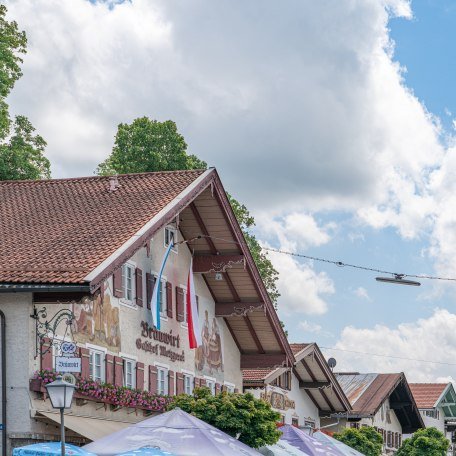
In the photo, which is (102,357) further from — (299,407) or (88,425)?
(299,407)

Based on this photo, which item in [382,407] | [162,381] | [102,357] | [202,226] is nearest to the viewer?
[102,357]

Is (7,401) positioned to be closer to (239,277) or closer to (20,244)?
(20,244)

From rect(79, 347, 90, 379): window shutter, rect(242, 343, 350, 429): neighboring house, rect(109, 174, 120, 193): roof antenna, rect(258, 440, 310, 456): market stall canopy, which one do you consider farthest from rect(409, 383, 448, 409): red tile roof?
rect(79, 347, 90, 379): window shutter

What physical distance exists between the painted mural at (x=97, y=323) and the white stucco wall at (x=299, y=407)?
1663cm

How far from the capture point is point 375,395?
6038cm

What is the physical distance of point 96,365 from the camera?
31234mm

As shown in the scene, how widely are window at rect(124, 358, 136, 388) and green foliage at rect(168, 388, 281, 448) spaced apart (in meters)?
2.12

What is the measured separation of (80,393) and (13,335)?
241cm

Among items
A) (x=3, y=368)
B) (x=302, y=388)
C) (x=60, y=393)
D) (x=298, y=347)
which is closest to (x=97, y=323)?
(x=3, y=368)

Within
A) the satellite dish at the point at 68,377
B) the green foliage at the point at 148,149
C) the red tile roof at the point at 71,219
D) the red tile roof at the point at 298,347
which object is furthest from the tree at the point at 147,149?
the satellite dish at the point at 68,377

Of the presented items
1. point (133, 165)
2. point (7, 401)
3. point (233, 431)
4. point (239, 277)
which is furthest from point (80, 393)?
point (133, 165)

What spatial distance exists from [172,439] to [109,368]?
6434 mm

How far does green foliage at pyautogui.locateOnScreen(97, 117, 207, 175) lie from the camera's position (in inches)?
2077

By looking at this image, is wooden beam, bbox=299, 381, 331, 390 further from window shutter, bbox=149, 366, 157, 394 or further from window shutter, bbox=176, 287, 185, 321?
window shutter, bbox=149, 366, 157, 394
